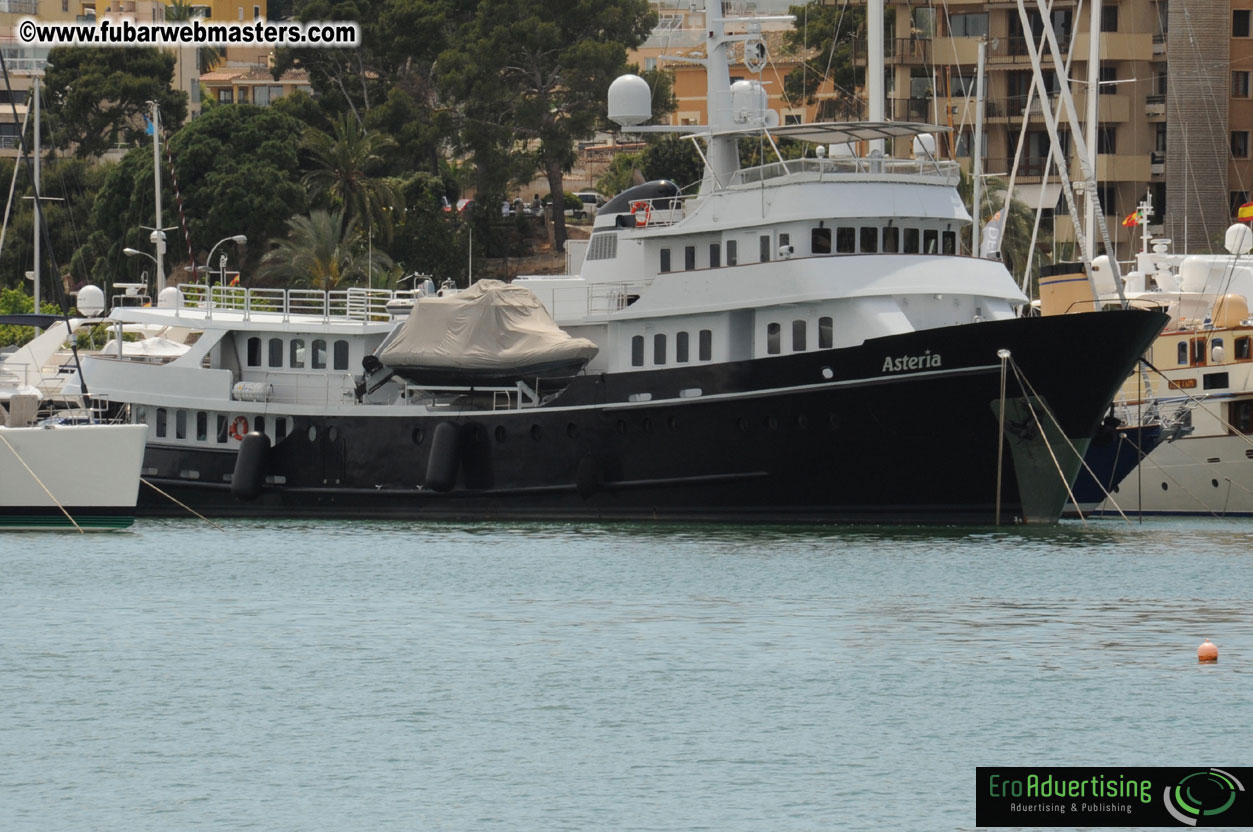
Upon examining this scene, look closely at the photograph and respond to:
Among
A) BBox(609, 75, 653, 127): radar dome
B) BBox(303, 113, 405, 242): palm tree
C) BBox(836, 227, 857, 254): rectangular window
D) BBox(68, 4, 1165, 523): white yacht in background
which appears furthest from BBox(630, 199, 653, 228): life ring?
BBox(303, 113, 405, 242): palm tree

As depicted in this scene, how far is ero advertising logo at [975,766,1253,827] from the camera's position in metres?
17.0

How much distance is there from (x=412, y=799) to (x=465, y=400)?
24539mm

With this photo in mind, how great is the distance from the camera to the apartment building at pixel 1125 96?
8138 cm

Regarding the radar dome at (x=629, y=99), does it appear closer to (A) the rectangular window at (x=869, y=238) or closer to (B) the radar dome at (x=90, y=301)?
(A) the rectangular window at (x=869, y=238)

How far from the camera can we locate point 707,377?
38844 mm

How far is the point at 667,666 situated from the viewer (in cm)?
2550

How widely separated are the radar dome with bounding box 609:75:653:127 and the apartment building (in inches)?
1447

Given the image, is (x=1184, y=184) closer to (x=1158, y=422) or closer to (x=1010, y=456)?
(x=1158, y=422)

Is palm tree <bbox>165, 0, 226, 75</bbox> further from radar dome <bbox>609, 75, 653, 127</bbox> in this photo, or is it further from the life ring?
the life ring

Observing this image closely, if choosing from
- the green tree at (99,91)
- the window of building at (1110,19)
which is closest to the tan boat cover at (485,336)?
the window of building at (1110,19)

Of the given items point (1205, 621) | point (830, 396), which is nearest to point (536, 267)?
point (830, 396)

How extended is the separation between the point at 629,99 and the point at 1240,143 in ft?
152

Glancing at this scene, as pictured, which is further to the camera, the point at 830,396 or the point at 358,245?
the point at 358,245

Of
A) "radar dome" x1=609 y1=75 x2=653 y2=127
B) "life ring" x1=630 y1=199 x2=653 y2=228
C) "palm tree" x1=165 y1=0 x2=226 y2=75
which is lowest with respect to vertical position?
"life ring" x1=630 y1=199 x2=653 y2=228
